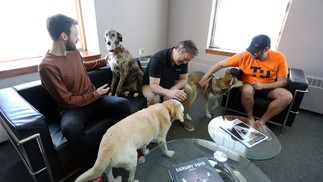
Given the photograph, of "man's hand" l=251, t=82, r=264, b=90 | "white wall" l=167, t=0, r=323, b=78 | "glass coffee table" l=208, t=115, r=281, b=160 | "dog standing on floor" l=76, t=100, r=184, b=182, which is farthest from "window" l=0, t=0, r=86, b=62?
"man's hand" l=251, t=82, r=264, b=90

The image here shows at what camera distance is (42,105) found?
1.47 meters

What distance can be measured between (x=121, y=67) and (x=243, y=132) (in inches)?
51.9

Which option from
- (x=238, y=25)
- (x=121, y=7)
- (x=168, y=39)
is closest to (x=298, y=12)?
(x=238, y=25)

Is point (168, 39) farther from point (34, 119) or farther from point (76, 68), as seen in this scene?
point (34, 119)

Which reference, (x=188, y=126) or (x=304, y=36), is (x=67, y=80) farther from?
(x=304, y=36)

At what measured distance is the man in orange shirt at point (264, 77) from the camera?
1882 mm

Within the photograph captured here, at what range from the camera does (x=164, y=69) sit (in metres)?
1.72

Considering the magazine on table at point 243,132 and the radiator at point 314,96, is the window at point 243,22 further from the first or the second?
the magazine on table at point 243,132

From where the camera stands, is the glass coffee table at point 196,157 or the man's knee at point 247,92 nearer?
the glass coffee table at point 196,157

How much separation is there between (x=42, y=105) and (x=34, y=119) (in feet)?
1.80

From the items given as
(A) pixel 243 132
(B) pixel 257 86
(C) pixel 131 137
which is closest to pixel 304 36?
(B) pixel 257 86

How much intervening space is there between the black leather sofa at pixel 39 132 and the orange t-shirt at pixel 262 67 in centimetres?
170

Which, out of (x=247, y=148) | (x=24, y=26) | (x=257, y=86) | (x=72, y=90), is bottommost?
(x=247, y=148)

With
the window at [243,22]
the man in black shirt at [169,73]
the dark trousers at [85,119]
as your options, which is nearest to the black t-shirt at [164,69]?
the man in black shirt at [169,73]
